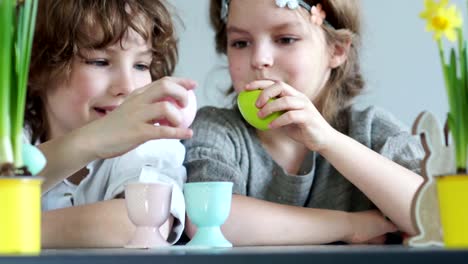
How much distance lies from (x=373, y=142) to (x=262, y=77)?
0.93 feet

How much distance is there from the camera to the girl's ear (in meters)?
1.83

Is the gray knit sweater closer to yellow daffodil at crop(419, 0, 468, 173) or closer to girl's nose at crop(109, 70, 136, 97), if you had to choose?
girl's nose at crop(109, 70, 136, 97)

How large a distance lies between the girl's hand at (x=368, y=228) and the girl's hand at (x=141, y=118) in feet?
1.53

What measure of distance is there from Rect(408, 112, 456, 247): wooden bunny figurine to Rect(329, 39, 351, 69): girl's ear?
93 centimetres

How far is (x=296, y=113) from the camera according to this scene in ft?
4.48

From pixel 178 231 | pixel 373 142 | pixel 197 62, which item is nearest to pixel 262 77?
pixel 373 142

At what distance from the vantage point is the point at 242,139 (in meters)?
1.73

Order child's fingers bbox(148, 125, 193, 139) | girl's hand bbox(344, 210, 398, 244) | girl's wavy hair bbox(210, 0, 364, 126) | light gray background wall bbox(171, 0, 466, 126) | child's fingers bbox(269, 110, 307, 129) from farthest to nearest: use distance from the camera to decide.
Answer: light gray background wall bbox(171, 0, 466, 126)
girl's wavy hair bbox(210, 0, 364, 126)
girl's hand bbox(344, 210, 398, 244)
child's fingers bbox(269, 110, 307, 129)
child's fingers bbox(148, 125, 193, 139)

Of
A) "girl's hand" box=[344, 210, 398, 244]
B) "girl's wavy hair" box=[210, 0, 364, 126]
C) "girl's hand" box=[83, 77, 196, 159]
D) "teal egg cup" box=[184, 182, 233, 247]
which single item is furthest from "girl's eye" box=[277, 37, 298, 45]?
"teal egg cup" box=[184, 182, 233, 247]

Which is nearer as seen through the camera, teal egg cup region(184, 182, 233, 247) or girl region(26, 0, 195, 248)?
teal egg cup region(184, 182, 233, 247)

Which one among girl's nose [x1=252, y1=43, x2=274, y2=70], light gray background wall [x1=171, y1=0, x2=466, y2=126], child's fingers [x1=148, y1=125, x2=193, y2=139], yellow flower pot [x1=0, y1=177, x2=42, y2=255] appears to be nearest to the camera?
yellow flower pot [x1=0, y1=177, x2=42, y2=255]

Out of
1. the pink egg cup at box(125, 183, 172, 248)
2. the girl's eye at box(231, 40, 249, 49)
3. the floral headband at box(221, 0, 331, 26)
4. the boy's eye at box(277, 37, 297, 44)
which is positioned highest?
the floral headband at box(221, 0, 331, 26)

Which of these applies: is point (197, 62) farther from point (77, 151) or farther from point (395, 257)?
point (395, 257)

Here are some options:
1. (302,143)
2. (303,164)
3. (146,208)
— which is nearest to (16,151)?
(146,208)
